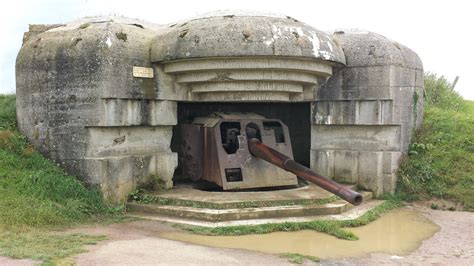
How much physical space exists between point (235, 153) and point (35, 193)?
2986mm

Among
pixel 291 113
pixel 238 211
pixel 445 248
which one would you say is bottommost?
pixel 445 248

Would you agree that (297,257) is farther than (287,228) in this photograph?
No

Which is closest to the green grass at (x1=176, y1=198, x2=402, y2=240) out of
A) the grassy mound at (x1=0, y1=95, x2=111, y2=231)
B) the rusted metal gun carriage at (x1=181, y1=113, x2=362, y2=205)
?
the rusted metal gun carriage at (x1=181, y1=113, x2=362, y2=205)

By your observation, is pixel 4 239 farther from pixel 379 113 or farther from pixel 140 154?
pixel 379 113

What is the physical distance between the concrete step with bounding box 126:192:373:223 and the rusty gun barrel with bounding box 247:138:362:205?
0.48 meters

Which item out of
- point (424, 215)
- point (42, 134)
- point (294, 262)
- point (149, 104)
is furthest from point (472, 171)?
point (42, 134)

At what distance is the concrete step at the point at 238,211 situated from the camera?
6.01m

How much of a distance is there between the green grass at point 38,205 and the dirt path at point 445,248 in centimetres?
291

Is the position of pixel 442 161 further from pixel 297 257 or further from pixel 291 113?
pixel 297 257

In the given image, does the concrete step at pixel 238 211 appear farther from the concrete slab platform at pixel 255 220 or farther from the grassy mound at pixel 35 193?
the grassy mound at pixel 35 193

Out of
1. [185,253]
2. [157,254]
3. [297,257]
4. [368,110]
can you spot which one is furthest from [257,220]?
[368,110]

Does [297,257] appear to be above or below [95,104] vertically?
below

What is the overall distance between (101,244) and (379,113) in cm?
508

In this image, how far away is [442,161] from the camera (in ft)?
27.0
